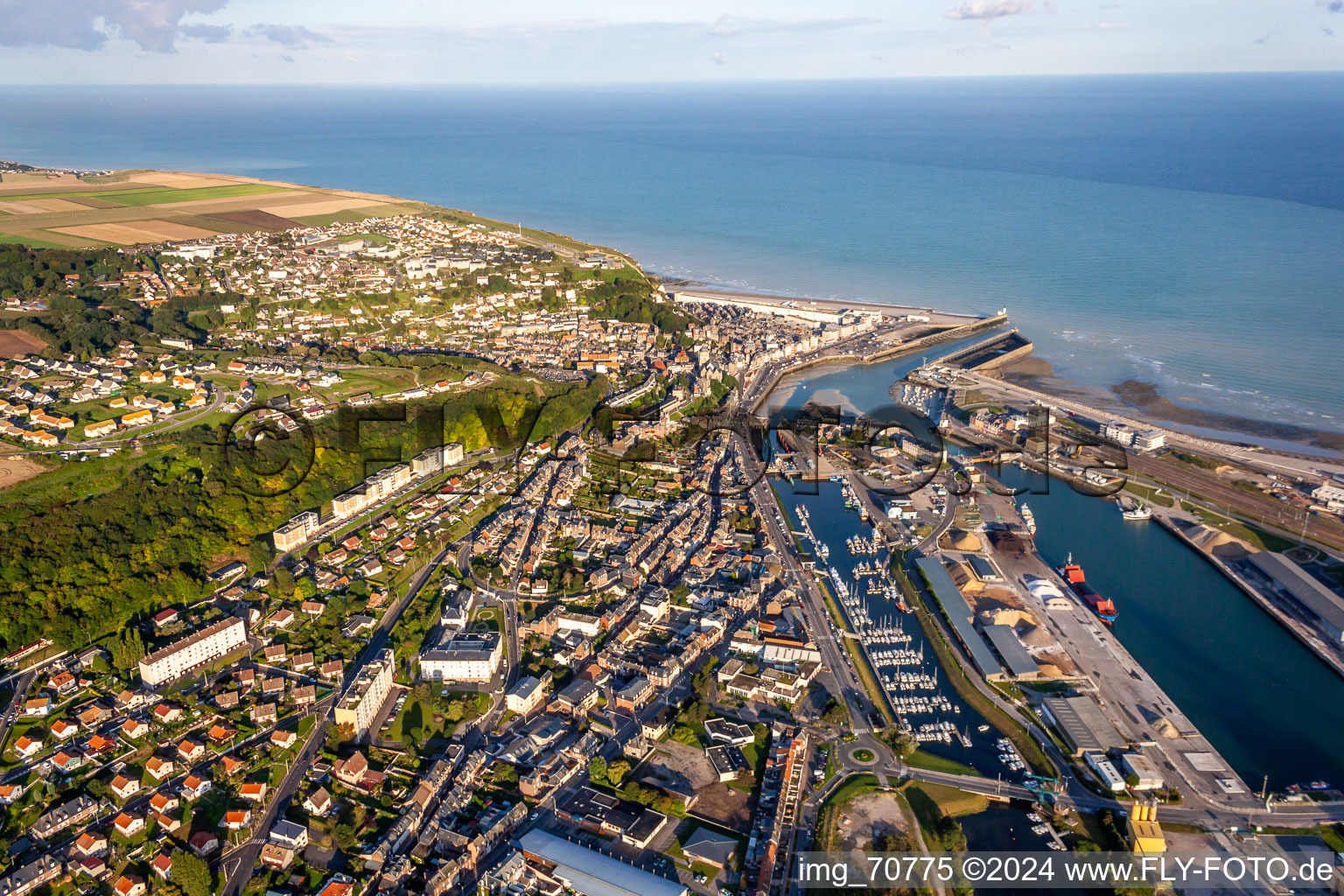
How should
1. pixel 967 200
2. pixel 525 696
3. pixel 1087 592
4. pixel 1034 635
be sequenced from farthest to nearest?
pixel 967 200 → pixel 1087 592 → pixel 1034 635 → pixel 525 696

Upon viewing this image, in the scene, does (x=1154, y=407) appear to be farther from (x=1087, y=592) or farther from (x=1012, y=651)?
(x=1012, y=651)

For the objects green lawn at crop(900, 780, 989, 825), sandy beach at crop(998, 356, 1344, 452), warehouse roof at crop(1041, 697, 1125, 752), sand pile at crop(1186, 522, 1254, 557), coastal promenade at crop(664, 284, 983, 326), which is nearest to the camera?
green lawn at crop(900, 780, 989, 825)

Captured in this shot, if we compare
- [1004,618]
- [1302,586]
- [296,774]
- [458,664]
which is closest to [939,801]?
[1004,618]

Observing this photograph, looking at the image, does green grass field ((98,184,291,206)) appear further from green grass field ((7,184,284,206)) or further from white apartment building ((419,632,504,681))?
white apartment building ((419,632,504,681))

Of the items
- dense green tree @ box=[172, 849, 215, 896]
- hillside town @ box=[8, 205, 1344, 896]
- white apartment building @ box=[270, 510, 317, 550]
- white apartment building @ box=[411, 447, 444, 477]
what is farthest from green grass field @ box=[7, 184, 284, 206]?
dense green tree @ box=[172, 849, 215, 896]

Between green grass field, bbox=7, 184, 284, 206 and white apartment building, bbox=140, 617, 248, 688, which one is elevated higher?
green grass field, bbox=7, 184, 284, 206

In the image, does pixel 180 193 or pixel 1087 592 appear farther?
pixel 180 193

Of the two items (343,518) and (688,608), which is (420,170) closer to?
(343,518)
